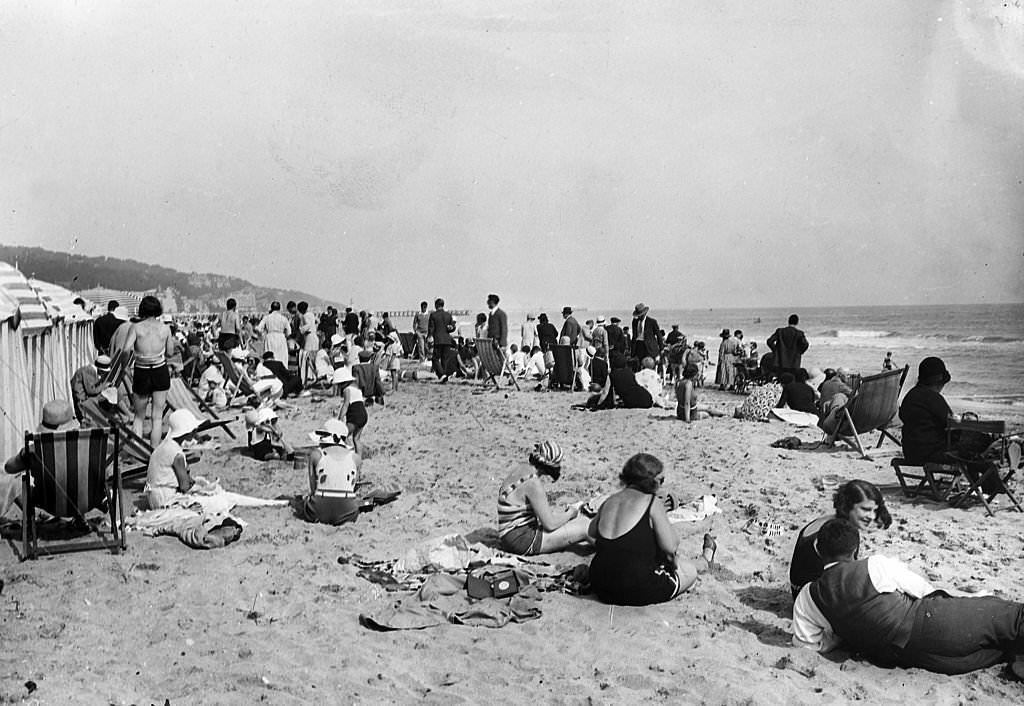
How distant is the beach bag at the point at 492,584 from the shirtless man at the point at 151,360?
13.8 ft

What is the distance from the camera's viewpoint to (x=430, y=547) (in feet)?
17.0

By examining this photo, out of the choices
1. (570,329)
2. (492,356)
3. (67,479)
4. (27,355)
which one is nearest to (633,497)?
(67,479)

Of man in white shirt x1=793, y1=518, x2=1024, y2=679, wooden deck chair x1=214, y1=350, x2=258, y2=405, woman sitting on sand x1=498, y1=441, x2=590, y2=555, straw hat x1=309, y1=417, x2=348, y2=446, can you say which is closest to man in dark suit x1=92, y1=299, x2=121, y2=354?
wooden deck chair x1=214, y1=350, x2=258, y2=405

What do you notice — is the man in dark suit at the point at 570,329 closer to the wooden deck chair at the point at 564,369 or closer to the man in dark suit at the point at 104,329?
the wooden deck chair at the point at 564,369

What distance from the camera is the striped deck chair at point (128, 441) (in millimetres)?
7121

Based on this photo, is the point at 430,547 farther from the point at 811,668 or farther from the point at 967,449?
the point at 967,449

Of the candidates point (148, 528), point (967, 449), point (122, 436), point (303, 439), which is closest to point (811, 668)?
point (967, 449)

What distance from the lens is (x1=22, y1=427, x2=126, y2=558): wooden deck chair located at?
500 centimetres

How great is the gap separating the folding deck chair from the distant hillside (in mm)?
45229

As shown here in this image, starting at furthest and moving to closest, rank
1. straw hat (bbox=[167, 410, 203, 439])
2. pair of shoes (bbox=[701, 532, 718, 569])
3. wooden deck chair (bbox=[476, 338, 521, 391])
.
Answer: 1. wooden deck chair (bbox=[476, 338, 521, 391])
2. straw hat (bbox=[167, 410, 203, 439])
3. pair of shoes (bbox=[701, 532, 718, 569])

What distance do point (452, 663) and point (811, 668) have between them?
1606mm

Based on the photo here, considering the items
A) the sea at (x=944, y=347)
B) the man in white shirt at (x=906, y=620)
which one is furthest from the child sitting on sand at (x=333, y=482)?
the sea at (x=944, y=347)

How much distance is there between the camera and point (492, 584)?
455cm

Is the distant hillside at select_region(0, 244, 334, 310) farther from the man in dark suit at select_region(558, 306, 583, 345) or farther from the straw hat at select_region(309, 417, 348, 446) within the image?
the straw hat at select_region(309, 417, 348, 446)
